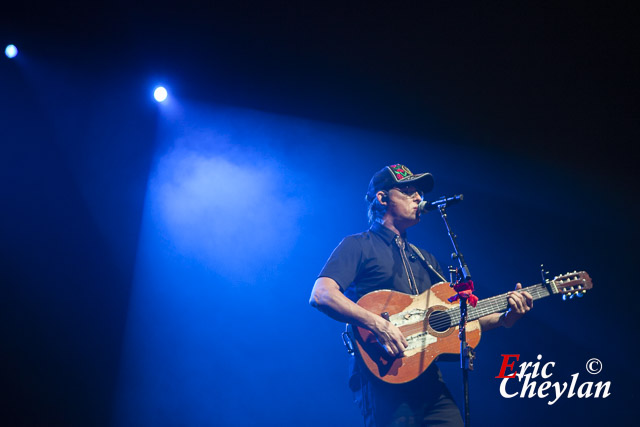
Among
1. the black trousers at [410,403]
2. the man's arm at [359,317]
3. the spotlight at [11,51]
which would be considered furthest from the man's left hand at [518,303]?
the spotlight at [11,51]

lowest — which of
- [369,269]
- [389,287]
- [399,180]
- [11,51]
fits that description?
[389,287]

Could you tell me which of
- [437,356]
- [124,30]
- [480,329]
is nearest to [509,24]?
[480,329]

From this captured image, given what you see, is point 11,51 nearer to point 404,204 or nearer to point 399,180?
point 399,180

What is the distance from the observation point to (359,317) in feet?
9.51

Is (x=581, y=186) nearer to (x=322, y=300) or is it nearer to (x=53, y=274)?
(x=322, y=300)

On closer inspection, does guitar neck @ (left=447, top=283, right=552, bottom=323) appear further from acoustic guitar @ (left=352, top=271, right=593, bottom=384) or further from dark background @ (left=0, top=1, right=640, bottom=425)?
dark background @ (left=0, top=1, right=640, bottom=425)

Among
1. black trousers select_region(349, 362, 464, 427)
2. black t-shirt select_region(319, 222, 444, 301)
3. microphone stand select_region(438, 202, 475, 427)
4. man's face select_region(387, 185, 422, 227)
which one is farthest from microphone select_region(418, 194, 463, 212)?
black trousers select_region(349, 362, 464, 427)

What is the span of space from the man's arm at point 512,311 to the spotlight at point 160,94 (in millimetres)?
4550

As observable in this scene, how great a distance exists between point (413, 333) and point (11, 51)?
5369 millimetres

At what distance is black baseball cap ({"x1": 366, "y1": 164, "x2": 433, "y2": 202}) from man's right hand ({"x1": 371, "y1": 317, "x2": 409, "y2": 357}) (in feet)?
4.23

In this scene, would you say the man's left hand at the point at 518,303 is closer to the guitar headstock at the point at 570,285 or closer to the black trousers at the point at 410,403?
the guitar headstock at the point at 570,285

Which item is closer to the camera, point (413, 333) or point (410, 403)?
point (410, 403)

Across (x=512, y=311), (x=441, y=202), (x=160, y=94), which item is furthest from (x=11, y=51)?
(x=512, y=311)

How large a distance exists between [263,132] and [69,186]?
2329 mm
